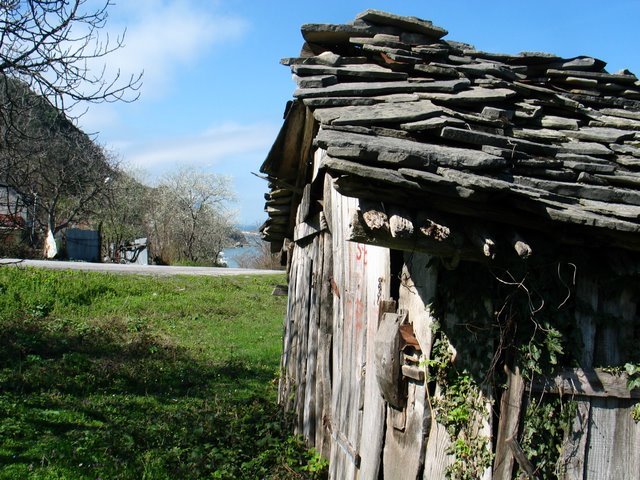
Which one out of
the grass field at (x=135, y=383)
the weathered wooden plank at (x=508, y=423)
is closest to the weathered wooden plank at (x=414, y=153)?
the weathered wooden plank at (x=508, y=423)

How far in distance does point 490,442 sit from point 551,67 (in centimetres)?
317

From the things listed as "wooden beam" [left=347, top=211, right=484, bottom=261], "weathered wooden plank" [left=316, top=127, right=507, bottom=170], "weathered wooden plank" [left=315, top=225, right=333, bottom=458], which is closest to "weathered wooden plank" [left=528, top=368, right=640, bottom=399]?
"wooden beam" [left=347, top=211, right=484, bottom=261]

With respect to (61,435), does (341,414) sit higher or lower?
higher

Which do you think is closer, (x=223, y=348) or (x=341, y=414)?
(x=341, y=414)

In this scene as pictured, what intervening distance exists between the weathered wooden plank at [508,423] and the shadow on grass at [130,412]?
309 centimetres

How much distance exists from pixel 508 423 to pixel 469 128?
1.72 meters

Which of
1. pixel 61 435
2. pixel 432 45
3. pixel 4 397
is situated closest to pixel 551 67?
pixel 432 45

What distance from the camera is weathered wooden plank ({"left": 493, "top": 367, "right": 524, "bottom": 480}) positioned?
346 centimetres

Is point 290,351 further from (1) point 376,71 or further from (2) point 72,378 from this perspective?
(1) point 376,71

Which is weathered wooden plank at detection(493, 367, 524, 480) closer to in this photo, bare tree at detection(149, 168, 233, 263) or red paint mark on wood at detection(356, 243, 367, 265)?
red paint mark on wood at detection(356, 243, 367, 265)

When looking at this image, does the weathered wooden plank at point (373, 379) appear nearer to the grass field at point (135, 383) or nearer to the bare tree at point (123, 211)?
the grass field at point (135, 383)

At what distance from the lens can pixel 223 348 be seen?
11.9 m

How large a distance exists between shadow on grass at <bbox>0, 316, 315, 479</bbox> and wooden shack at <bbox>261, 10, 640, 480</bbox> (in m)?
2.04

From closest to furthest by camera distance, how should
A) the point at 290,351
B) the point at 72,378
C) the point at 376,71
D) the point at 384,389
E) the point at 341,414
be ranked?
the point at 384,389, the point at 376,71, the point at 341,414, the point at 290,351, the point at 72,378
